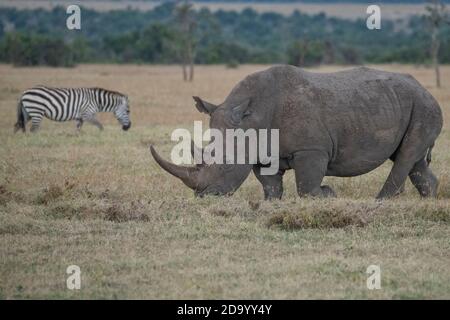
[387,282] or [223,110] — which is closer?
[387,282]

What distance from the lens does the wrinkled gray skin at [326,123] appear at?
10719 mm

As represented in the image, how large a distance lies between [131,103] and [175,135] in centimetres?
1002

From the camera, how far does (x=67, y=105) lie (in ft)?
69.3

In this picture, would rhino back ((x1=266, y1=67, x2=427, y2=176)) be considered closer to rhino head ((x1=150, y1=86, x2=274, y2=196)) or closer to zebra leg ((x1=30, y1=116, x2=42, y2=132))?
rhino head ((x1=150, y1=86, x2=274, y2=196))

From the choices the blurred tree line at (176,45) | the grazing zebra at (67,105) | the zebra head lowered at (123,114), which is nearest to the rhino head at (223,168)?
the grazing zebra at (67,105)

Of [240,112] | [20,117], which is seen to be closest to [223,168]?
[240,112]

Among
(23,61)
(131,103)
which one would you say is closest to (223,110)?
(131,103)

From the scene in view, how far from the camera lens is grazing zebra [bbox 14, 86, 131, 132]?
66.6ft

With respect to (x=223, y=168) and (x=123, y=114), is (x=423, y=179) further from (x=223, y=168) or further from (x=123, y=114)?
(x=123, y=114)

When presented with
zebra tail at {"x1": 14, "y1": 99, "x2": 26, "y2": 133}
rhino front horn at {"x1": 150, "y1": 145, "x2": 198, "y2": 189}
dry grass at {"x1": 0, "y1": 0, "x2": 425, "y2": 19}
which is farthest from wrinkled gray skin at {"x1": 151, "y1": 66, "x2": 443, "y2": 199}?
dry grass at {"x1": 0, "y1": 0, "x2": 425, "y2": 19}

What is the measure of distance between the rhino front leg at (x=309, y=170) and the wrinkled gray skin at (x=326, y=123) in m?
0.01

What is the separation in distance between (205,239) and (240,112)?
2175 mm
